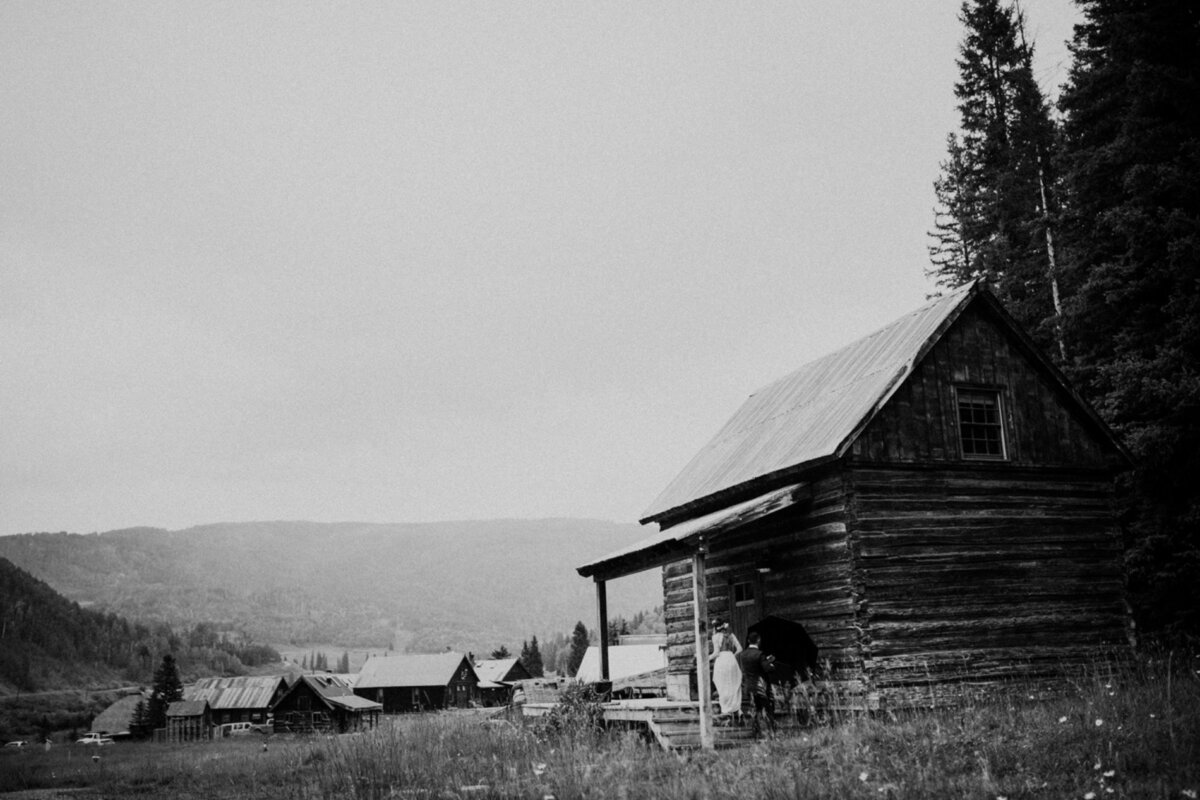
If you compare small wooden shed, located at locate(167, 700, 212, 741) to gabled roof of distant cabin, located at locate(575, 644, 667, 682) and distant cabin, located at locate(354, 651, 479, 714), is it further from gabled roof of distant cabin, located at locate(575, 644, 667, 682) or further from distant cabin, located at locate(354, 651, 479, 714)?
gabled roof of distant cabin, located at locate(575, 644, 667, 682)

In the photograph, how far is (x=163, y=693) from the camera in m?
86.6

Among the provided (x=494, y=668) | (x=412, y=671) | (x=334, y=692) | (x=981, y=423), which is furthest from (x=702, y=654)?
(x=494, y=668)

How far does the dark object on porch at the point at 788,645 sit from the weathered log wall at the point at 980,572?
3.62 feet

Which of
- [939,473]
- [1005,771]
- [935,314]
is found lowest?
[1005,771]

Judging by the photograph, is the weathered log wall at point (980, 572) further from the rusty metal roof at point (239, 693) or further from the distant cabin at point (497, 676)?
the rusty metal roof at point (239, 693)

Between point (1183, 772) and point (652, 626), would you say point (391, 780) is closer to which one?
point (1183, 772)

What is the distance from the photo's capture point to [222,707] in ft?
266

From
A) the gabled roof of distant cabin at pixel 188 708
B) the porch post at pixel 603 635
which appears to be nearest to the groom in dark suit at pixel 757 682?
the porch post at pixel 603 635

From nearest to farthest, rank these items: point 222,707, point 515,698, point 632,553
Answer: point 632,553 → point 515,698 → point 222,707

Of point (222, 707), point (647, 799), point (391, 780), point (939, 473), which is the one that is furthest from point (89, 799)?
point (222, 707)

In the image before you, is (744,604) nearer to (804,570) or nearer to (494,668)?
(804,570)

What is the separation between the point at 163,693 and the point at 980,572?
8680 centimetres

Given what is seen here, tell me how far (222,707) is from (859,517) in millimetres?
77930

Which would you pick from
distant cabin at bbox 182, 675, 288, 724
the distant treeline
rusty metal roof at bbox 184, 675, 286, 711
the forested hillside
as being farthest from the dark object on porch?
the distant treeline
